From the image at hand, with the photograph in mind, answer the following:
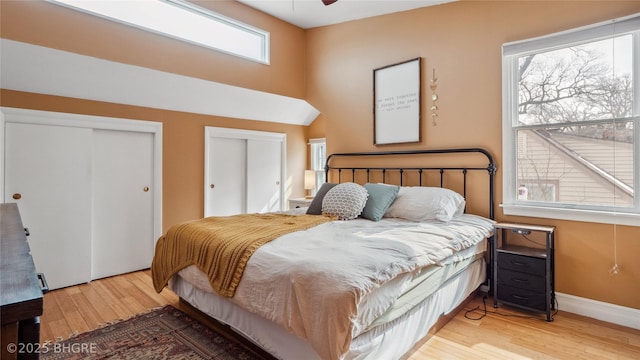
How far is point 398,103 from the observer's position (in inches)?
145

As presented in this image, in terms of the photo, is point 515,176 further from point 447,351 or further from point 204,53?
point 204,53

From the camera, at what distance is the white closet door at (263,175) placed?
485 cm

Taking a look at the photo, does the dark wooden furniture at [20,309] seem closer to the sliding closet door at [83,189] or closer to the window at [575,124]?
the sliding closet door at [83,189]

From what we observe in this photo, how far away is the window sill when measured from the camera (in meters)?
2.38

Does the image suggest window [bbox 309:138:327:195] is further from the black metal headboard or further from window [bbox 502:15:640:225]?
window [bbox 502:15:640:225]

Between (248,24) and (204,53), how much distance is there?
2.21 ft

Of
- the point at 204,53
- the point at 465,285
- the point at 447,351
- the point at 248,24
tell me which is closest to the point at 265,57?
the point at 248,24

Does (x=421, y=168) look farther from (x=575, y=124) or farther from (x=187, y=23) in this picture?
(x=187, y=23)

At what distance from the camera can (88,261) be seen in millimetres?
3455

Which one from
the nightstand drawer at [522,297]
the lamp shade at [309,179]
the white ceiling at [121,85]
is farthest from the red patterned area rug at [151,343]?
the lamp shade at [309,179]

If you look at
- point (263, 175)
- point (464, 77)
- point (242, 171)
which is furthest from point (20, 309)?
point (263, 175)

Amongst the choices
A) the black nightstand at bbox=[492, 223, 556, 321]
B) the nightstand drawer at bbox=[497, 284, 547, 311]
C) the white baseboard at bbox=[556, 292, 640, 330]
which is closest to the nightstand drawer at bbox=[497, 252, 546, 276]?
the black nightstand at bbox=[492, 223, 556, 321]

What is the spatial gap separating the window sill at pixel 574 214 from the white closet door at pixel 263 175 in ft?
10.6

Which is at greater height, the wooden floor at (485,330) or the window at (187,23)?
the window at (187,23)
